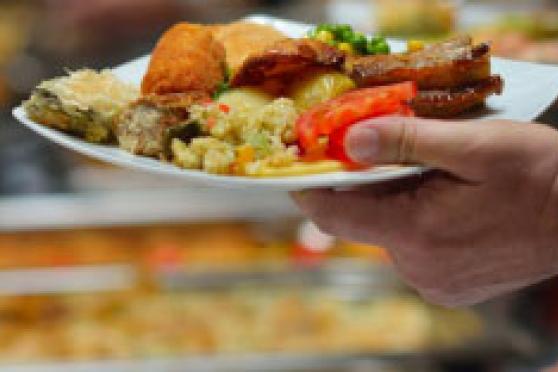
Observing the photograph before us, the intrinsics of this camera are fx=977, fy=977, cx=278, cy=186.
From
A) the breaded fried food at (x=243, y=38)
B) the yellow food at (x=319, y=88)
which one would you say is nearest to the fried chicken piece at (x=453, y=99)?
the yellow food at (x=319, y=88)

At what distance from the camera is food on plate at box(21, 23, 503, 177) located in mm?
1380

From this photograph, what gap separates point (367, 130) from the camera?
1300 millimetres

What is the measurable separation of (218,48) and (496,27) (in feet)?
6.89

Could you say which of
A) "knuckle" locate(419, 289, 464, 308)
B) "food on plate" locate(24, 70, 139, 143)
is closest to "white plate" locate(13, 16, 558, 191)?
"food on plate" locate(24, 70, 139, 143)

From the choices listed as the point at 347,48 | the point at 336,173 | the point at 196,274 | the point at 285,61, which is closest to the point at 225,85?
the point at 285,61

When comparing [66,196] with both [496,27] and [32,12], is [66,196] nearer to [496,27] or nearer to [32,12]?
[32,12]

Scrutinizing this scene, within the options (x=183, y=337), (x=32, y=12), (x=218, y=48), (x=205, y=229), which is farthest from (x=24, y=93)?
(x=218, y=48)

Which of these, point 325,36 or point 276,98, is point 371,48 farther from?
point 276,98

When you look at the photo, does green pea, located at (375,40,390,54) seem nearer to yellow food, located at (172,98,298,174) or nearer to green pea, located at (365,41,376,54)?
green pea, located at (365,41,376,54)

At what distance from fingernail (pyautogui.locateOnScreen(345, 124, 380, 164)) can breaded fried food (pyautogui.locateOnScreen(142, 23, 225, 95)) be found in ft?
1.17

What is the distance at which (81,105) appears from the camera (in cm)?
Result: 147

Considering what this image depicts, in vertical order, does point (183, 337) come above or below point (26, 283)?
below

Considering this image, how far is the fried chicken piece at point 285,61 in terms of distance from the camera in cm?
151

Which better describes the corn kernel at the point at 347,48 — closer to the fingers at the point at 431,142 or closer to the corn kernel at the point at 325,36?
the corn kernel at the point at 325,36
